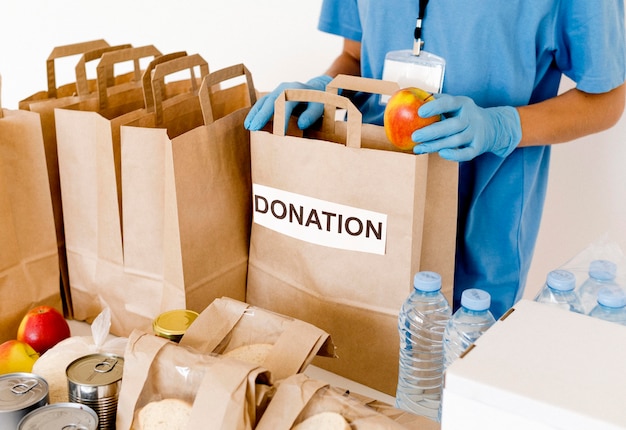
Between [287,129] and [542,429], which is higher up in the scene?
[287,129]

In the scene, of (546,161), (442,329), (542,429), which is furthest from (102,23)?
(542,429)

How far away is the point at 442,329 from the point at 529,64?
509mm

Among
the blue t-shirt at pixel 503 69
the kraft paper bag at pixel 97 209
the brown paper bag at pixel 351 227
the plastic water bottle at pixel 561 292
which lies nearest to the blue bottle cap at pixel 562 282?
the plastic water bottle at pixel 561 292

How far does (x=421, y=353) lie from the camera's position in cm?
107

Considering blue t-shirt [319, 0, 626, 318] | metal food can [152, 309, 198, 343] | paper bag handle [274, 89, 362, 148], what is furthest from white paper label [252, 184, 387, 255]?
blue t-shirt [319, 0, 626, 318]

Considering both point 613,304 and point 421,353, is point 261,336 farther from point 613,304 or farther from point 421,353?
point 613,304

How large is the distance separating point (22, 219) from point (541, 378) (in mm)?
976

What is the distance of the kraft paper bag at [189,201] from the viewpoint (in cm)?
110

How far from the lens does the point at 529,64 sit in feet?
3.97

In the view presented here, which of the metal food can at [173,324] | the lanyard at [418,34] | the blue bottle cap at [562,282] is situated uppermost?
the lanyard at [418,34]

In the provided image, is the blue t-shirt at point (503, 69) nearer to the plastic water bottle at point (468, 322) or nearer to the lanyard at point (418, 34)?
the lanyard at point (418, 34)

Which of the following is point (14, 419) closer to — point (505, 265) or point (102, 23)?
point (505, 265)

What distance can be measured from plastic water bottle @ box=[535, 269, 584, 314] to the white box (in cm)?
12

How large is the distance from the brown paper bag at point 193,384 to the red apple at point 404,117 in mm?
415
